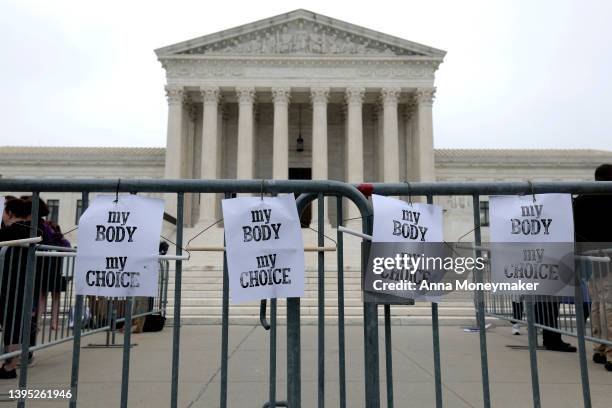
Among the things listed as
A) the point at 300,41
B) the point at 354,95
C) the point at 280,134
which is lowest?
the point at 280,134

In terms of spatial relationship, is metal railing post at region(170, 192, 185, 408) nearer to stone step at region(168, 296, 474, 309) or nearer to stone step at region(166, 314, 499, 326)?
stone step at region(166, 314, 499, 326)

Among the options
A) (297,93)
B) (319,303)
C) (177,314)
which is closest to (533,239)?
(319,303)

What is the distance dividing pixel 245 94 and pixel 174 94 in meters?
4.72

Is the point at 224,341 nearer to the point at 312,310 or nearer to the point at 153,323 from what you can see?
the point at 153,323

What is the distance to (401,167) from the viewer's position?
34938 mm

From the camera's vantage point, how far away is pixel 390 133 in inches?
1257

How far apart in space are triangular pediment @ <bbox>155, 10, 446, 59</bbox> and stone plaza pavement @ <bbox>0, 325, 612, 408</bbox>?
89.0 feet

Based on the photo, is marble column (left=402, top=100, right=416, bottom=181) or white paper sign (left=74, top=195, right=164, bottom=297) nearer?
white paper sign (left=74, top=195, right=164, bottom=297)

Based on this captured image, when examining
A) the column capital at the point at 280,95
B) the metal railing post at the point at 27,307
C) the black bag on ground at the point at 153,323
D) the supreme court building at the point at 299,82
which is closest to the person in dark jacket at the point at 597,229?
the metal railing post at the point at 27,307

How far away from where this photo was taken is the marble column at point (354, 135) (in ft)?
103

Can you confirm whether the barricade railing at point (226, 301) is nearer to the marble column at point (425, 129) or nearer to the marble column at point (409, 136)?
the marble column at point (425, 129)

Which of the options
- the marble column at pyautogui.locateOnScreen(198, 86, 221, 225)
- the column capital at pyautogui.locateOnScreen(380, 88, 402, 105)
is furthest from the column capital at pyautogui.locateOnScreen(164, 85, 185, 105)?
the column capital at pyautogui.locateOnScreen(380, 88, 402, 105)

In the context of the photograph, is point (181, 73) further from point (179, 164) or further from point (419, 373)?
point (419, 373)

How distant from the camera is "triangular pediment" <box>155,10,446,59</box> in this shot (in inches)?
1265
